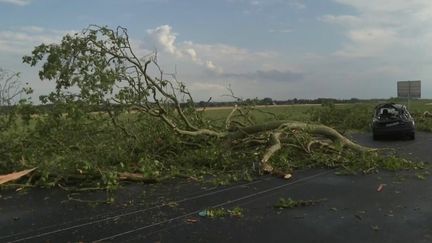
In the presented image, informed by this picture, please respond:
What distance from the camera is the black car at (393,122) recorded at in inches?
768

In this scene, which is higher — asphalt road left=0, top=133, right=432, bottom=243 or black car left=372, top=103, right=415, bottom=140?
black car left=372, top=103, right=415, bottom=140

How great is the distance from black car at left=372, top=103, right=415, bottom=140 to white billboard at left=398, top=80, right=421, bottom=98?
16.8 meters

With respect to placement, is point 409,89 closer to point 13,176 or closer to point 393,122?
point 393,122

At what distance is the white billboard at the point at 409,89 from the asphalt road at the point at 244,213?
26.9 metres

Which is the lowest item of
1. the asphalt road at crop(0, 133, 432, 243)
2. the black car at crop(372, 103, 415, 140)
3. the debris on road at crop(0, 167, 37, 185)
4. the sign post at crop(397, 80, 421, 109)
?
the asphalt road at crop(0, 133, 432, 243)

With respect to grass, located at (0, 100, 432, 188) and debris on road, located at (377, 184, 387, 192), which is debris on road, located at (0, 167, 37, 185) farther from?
debris on road, located at (377, 184, 387, 192)

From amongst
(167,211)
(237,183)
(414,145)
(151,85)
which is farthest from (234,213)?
(414,145)

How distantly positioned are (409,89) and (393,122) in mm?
17904

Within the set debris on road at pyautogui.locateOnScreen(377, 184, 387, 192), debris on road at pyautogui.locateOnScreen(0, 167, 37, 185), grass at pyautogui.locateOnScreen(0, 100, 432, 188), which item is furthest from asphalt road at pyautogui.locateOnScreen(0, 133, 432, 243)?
grass at pyautogui.locateOnScreen(0, 100, 432, 188)

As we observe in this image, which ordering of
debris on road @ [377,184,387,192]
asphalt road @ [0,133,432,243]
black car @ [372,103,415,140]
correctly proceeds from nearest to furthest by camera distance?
asphalt road @ [0,133,432,243]
debris on road @ [377,184,387,192]
black car @ [372,103,415,140]

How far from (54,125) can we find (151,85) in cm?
266

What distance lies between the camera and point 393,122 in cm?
1975

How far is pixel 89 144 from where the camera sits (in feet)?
39.8

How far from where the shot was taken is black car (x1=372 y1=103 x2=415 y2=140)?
1952cm
